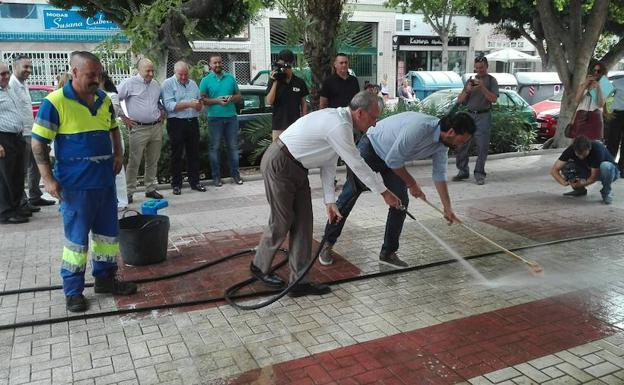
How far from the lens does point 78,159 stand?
4.06m

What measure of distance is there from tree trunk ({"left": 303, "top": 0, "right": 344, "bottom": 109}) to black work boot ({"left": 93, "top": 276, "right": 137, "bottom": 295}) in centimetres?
551

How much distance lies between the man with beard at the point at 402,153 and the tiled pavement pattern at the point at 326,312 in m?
0.38

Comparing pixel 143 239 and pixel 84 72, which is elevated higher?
pixel 84 72

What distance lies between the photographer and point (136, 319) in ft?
13.4

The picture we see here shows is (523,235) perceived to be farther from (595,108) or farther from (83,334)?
(83,334)

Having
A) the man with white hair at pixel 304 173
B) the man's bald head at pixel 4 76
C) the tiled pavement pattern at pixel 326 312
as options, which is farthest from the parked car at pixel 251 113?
the man with white hair at pixel 304 173

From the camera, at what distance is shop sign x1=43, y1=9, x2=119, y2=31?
22.5 meters

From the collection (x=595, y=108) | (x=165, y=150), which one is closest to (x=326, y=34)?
(x=165, y=150)

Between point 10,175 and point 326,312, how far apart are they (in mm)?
4602

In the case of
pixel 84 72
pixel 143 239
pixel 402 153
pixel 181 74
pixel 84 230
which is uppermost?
pixel 181 74

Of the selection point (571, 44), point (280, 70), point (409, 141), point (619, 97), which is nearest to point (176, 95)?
point (280, 70)

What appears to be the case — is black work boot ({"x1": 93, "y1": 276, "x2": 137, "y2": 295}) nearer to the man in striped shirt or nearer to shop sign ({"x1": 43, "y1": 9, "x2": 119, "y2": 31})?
the man in striped shirt

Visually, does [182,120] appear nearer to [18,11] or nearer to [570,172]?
[570,172]

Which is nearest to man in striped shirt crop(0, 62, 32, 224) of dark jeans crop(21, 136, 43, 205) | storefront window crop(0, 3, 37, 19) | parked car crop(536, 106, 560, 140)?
dark jeans crop(21, 136, 43, 205)
